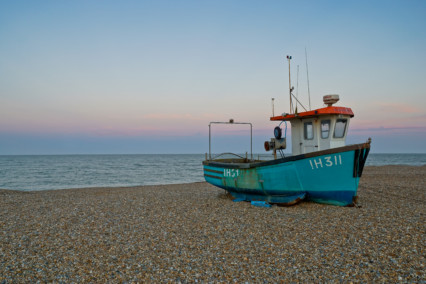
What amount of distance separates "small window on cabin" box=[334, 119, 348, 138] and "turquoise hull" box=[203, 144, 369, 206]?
1900 millimetres

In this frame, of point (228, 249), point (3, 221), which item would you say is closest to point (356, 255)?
point (228, 249)

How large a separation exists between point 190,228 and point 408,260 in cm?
532

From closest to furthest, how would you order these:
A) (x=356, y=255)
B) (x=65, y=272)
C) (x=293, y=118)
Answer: (x=65, y=272) → (x=356, y=255) → (x=293, y=118)

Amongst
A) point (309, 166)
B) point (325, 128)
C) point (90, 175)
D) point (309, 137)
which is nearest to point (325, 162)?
point (309, 166)

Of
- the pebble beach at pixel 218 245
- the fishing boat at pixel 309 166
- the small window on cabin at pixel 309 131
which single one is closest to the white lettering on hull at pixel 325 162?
the fishing boat at pixel 309 166

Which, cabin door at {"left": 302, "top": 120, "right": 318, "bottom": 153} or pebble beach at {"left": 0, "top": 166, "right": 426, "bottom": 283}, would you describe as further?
cabin door at {"left": 302, "top": 120, "right": 318, "bottom": 153}

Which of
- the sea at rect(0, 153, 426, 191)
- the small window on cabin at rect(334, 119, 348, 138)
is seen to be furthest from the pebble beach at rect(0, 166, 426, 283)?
the sea at rect(0, 153, 426, 191)

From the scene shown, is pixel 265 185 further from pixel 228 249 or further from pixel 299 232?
pixel 228 249

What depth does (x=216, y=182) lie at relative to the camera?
47.4ft

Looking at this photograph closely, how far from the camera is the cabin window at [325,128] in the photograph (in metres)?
10.9

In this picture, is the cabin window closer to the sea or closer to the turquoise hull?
the turquoise hull

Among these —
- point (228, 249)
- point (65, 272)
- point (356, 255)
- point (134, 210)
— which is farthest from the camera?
point (134, 210)

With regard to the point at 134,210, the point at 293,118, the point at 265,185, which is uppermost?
the point at 293,118

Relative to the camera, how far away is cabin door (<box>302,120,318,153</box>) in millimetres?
11273
